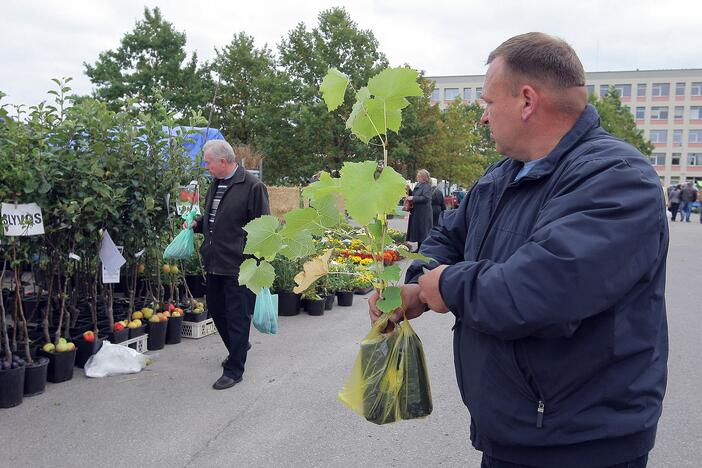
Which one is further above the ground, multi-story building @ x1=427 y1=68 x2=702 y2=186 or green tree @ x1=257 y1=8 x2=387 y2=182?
multi-story building @ x1=427 y1=68 x2=702 y2=186

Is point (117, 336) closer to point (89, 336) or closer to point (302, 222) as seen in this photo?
point (89, 336)

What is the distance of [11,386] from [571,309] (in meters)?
4.37

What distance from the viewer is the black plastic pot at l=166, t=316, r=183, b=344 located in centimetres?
605

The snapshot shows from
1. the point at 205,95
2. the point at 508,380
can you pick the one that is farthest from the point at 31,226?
the point at 205,95

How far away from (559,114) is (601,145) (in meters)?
0.15

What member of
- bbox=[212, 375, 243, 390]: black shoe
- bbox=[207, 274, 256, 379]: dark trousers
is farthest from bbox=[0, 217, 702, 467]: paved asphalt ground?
bbox=[207, 274, 256, 379]: dark trousers

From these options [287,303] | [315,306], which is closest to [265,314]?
[287,303]

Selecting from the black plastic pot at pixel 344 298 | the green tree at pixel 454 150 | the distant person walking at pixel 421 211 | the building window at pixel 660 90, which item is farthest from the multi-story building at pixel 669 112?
the black plastic pot at pixel 344 298

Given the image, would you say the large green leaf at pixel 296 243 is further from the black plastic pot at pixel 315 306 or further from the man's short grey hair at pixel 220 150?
the black plastic pot at pixel 315 306

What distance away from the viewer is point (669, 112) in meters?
75.2

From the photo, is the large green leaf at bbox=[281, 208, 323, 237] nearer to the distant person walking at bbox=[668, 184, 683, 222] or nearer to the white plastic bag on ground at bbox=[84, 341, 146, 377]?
the white plastic bag on ground at bbox=[84, 341, 146, 377]

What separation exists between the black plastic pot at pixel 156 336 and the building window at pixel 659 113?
83009 mm

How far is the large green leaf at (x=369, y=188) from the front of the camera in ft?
5.09

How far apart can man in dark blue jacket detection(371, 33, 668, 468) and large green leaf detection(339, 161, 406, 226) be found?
229 millimetres
